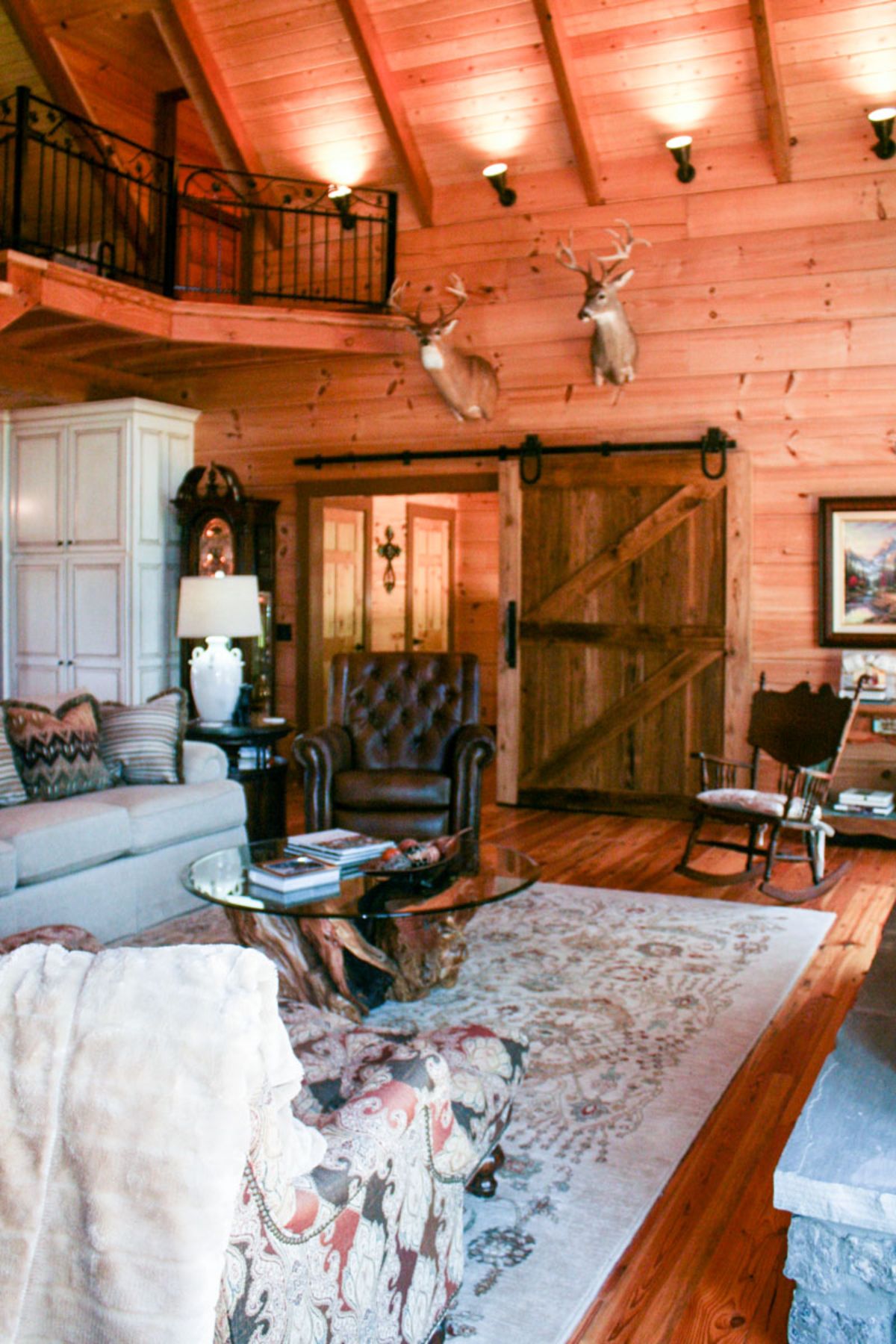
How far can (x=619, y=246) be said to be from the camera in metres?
6.82

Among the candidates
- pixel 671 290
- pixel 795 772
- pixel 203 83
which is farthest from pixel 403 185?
pixel 795 772

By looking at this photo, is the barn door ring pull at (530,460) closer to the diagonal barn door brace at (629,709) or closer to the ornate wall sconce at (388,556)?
the diagonal barn door brace at (629,709)

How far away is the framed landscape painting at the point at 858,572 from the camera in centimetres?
645

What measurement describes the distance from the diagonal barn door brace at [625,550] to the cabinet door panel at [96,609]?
2895 millimetres

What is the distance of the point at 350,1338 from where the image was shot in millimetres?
1667

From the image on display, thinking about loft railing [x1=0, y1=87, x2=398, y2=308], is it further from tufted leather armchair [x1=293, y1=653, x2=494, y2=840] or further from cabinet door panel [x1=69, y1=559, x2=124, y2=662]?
tufted leather armchair [x1=293, y1=653, x2=494, y2=840]

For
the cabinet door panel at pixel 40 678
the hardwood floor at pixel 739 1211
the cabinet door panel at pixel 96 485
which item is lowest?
the hardwood floor at pixel 739 1211

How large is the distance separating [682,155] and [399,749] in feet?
12.6

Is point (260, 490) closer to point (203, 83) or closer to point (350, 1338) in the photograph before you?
point (203, 83)

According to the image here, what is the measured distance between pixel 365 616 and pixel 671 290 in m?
3.54

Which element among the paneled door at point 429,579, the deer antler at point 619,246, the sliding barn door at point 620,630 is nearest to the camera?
the deer antler at point 619,246

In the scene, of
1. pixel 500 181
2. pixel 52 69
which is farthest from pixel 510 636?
pixel 52 69

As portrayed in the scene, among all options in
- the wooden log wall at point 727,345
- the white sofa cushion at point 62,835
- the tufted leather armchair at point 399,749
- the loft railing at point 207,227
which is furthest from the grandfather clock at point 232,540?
the white sofa cushion at point 62,835

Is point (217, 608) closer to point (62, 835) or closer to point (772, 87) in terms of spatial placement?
point (62, 835)
